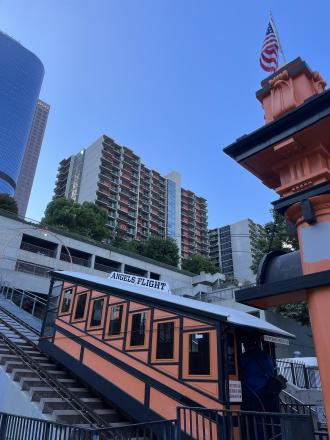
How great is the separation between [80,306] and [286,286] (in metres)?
9.13

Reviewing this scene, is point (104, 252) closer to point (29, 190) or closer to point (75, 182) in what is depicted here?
point (75, 182)

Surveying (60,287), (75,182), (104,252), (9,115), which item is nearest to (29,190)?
(9,115)

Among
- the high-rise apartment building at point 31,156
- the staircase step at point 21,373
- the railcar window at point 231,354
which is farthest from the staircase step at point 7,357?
the high-rise apartment building at point 31,156

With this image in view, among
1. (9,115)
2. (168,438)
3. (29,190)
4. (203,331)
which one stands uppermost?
(29,190)

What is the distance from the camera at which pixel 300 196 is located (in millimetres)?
4586

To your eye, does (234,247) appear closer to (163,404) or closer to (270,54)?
(163,404)

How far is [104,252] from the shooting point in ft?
140

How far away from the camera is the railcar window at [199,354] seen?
7967 millimetres

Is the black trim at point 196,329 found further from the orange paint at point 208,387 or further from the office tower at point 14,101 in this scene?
the office tower at point 14,101

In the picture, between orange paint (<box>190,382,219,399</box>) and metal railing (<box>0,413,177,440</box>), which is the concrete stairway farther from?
orange paint (<box>190,382,219,399</box>)

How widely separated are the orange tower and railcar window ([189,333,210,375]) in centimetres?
382

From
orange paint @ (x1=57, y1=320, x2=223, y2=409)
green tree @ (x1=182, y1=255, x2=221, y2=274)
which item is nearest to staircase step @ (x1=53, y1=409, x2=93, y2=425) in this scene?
orange paint @ (x1=57, y1=320, x2=223, y2=409)

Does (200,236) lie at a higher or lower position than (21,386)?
higher

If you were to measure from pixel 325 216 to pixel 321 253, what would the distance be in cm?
52
